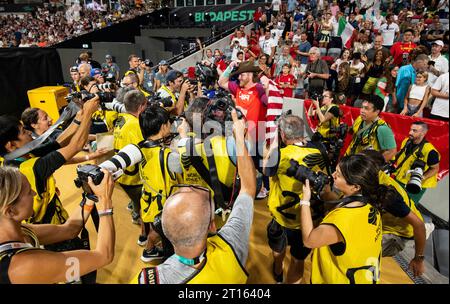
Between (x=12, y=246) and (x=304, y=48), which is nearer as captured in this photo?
(x=12, y=246)

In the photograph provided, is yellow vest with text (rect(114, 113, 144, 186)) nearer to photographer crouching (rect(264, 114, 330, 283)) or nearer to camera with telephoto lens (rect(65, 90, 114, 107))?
camera with telephoto lens (rect(65, 90, 114, 107))

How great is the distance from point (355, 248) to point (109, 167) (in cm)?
159

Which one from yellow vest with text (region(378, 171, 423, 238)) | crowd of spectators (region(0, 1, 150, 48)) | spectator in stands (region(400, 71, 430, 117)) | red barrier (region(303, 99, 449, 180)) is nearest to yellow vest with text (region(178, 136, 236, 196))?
yellow vest with text (region(378, 171, 423, 238))

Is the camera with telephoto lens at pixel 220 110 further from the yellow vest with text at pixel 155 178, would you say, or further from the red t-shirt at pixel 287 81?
the red t-shirt at pixel 287 81

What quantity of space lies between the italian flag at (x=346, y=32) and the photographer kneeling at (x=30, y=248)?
25.4 ft

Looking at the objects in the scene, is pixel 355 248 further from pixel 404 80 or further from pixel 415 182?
pixel 404 80

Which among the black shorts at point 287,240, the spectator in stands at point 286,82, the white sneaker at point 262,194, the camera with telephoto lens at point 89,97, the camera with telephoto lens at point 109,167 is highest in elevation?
the camera with telephoto lens at point 89,97

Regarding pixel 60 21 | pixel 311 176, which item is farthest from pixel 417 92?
pixel 60 21

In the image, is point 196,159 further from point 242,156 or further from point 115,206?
point 115,206

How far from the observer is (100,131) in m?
4.66

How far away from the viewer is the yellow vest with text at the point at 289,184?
90.4 inches

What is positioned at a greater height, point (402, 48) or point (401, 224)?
point (402, 48)

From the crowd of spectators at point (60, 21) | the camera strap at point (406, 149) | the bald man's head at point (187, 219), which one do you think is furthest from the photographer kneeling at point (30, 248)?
the crowd of spectators at point (60, 21)

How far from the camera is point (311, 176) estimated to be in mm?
1881
